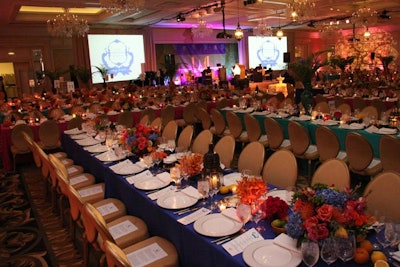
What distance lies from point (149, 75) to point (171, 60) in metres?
1.58

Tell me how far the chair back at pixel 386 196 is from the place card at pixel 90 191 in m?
2.79

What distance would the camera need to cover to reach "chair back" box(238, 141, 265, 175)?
355 centimetres

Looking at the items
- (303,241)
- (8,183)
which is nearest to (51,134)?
(8,183)

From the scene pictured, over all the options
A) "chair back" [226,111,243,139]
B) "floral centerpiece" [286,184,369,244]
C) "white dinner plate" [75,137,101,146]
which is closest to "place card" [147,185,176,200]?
"floral centerpiece" [286,184,369,244]

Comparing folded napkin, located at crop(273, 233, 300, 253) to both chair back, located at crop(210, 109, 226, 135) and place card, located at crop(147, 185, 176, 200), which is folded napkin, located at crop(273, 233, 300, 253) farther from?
chair back, located at crop(210, 109, 226, 135)

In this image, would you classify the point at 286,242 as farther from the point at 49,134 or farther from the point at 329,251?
the point at 49,134

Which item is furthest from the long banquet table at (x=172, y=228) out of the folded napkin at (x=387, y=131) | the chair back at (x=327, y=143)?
the folded napkin at (x=387, y=131)

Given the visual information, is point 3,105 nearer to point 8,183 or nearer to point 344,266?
point 8,183

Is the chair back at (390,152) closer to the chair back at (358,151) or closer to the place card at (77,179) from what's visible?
the chair back at (358,151)

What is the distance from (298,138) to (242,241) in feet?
10.7

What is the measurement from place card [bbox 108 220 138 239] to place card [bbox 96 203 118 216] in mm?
311

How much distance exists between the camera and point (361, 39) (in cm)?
2122

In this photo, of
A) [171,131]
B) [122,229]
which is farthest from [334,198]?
[171,131]

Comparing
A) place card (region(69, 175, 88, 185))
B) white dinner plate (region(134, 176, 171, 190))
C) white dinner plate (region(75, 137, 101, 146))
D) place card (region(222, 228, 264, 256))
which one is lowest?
place card (region(69, 175, 88, 185))
